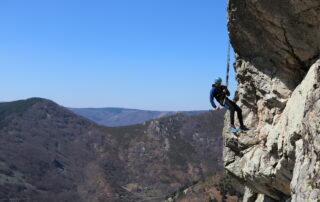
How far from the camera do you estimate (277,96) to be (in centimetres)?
1527

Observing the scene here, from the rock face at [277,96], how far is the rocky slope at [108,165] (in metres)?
128

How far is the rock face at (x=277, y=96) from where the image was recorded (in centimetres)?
1185

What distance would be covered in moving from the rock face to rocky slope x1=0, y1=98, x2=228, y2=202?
128154 mm

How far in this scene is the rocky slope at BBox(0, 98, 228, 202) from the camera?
14788 centimetres

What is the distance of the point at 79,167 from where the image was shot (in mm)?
181375

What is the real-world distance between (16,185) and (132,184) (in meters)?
54.8

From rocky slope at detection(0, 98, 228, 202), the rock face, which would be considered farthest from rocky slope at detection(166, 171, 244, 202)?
rocky slope at detection(0, 98, 228, 202)

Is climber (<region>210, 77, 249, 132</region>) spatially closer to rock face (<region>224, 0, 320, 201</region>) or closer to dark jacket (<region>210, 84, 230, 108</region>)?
dark jacket (<region>210, 84, 230, 108</region>)

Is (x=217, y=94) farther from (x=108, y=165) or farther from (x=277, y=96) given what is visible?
(x=108, y=165)

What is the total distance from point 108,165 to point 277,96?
176479 millimetres

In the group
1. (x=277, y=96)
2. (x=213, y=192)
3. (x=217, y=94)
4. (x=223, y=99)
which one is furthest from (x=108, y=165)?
(x=277, y=96)

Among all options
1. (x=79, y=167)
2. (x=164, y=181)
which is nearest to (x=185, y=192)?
(x=164, y=181)

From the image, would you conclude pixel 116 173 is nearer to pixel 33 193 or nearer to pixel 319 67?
pixel 33 193

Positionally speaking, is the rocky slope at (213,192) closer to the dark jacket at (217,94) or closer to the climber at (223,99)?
the climber at (223,99)
